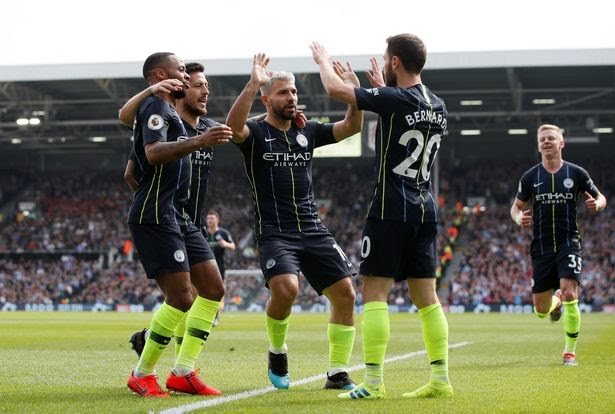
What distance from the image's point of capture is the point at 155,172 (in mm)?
6957

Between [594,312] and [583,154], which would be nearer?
[594,312]

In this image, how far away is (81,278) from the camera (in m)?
46.6

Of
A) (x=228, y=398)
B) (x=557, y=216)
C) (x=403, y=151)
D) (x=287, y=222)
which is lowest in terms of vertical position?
(x=228, y=398)

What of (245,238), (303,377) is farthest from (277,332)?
(245,238)

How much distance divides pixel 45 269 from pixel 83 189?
5910 millimetres

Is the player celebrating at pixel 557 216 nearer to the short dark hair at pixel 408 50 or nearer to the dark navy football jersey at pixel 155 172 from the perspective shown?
the short dark hair at pixel 408 50

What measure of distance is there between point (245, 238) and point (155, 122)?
39904 mm

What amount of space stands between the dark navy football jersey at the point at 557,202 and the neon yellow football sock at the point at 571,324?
2.06 feet

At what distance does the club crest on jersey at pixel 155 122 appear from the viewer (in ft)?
22.4

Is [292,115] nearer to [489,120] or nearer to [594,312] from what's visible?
[594,312]

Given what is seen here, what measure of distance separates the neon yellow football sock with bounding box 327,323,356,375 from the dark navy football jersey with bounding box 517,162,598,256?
13.6ft

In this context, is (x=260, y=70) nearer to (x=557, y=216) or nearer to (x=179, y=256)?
(x=179, y=256)

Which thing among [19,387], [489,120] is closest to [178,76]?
[19,387]

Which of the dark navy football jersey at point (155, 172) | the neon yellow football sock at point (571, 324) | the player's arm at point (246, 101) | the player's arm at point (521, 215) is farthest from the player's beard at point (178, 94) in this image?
the neon yellow football sock at point (571, 324)
